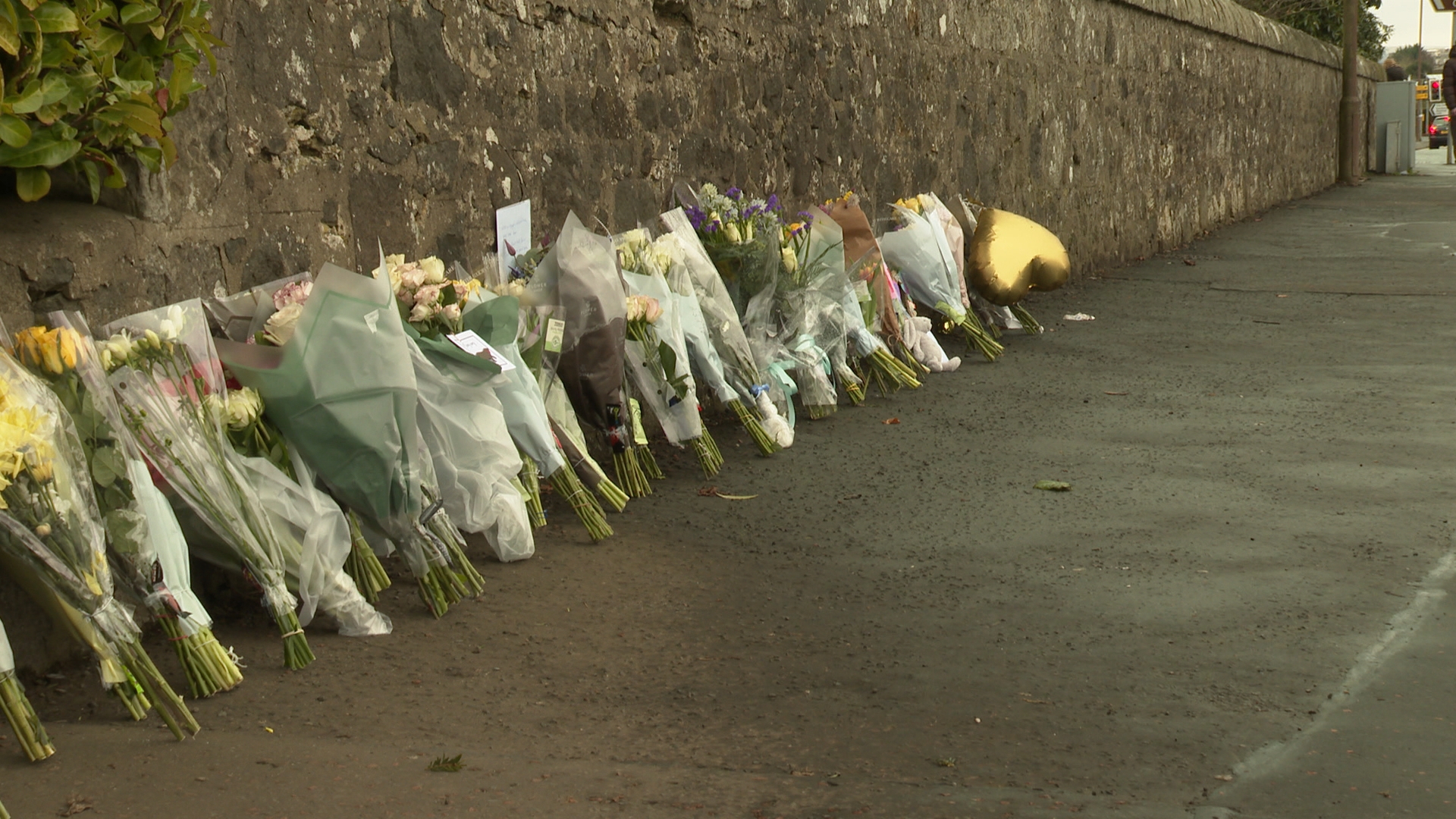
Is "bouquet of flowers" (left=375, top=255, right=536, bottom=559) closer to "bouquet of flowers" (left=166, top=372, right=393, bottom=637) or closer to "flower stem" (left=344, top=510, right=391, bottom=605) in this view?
"flower stem" (left=344, top=510, right=391, bottom=605)

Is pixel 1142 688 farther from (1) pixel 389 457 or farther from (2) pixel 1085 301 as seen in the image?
(2) pixel 1085 301

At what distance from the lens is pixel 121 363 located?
9.30 feet

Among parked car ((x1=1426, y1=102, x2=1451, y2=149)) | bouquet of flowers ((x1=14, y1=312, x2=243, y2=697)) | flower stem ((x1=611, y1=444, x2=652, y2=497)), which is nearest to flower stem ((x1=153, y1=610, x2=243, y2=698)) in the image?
bouquet of flowers ((x1=14, y1=312, x2=243, y2=697))

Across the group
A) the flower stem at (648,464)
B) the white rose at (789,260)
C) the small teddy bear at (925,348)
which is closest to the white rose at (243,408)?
the flower stem at (648,464)

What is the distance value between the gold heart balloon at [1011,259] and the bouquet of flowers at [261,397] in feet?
13.7

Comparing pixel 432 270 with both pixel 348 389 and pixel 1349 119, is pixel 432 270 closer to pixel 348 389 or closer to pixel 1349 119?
pixel 348 389

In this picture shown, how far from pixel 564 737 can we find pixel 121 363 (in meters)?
1.19

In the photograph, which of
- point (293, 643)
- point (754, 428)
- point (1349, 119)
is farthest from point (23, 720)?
point (1349, 119)

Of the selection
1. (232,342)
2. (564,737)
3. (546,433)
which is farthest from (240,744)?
(546,433)

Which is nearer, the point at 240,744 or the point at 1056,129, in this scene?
the point at 240,744

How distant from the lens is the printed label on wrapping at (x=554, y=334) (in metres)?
4.01

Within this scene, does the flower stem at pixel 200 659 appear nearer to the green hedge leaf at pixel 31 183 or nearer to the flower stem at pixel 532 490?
the green hedge leaf at pixel 31 183

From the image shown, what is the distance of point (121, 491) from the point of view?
106 inches

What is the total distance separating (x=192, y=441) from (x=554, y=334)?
131 centimetres
